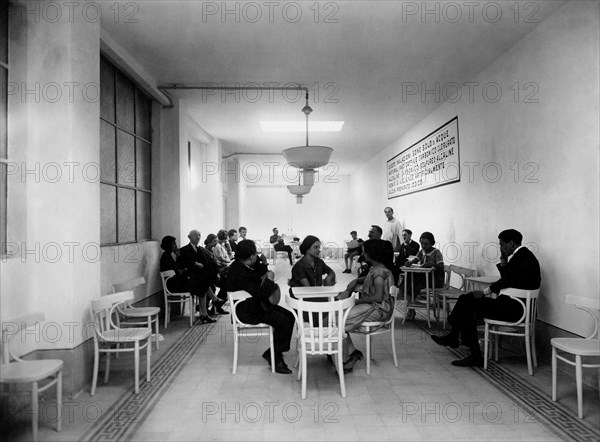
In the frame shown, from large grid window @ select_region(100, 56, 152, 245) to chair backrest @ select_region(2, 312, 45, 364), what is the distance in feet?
5.04

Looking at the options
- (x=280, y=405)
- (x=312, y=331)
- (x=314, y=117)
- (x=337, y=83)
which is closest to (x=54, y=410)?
(x=280, y=405)

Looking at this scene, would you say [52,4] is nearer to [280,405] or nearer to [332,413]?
[280,405]

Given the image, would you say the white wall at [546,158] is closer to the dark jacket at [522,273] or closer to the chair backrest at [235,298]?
the dark jacket at [522,273]

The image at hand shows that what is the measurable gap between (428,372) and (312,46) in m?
3.17

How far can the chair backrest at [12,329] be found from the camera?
2473 mm

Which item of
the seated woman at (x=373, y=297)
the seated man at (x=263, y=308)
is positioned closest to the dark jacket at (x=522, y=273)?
the seated woman at (x=373, y=297)

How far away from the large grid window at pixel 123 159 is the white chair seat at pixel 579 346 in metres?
3.80

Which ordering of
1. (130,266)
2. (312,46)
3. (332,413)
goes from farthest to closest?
(130,266) < (312,46) < (332,413)

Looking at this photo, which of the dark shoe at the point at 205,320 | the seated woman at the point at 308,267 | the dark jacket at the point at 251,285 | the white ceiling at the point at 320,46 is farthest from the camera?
the dark shoe at the point at 205,320

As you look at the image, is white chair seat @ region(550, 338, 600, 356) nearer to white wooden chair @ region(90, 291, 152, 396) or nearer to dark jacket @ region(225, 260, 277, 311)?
dark jacket @ region(225, 260, 277, 311)

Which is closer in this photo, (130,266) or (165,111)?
(130,266)

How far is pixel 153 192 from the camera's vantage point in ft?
18.6

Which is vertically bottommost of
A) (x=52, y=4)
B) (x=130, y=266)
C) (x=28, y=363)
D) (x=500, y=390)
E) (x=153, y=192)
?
(x=500, y=390)

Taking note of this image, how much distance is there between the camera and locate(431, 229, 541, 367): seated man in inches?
138
